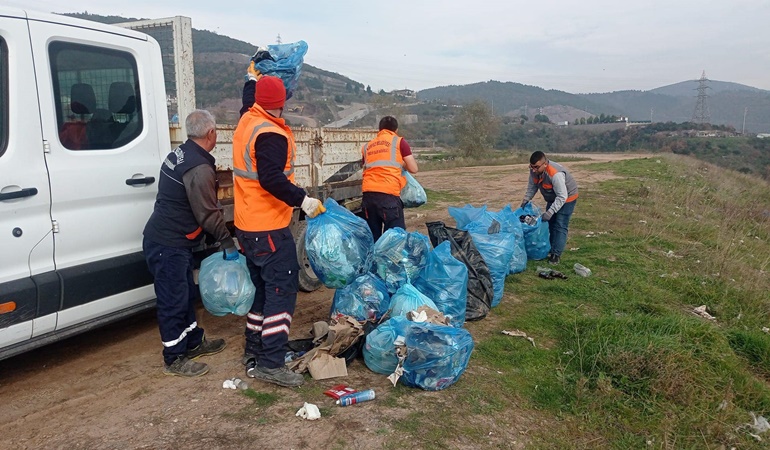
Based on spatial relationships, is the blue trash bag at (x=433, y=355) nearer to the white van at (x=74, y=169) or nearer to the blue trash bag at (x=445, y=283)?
the blue trash bag at (x=445, y=283)

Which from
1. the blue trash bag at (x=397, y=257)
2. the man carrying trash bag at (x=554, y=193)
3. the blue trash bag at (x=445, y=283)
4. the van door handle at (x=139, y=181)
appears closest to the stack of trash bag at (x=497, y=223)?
the man carrying trash bag at (x=554, y=193)

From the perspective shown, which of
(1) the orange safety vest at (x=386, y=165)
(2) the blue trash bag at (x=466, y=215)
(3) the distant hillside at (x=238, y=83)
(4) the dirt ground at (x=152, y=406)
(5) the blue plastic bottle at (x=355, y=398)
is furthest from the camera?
(3) the distant hillside at (x=238, y=83)

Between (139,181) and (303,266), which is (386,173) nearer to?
(303,266)

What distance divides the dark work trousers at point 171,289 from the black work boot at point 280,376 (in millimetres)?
543

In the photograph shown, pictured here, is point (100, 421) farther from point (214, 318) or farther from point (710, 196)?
point (710, 196)

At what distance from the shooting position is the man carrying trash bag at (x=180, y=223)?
10.5 ft

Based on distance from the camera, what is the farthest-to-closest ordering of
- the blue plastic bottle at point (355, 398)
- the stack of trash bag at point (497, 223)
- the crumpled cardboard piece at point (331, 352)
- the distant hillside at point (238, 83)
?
the distant hillside at point (238, 83) → the stack of trash bag at point (497, 223) → the crumpled cardboard piece at point (331, 352) → the blue plastic bottle at point (355, 398)

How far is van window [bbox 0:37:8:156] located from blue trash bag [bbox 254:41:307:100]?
5.10 ft

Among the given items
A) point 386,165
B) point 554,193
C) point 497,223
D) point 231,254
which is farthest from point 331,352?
point 554,193

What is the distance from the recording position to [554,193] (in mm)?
6199

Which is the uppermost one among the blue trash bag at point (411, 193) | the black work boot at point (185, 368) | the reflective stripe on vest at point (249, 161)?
the reflective stripe on vest at point (249, 161)

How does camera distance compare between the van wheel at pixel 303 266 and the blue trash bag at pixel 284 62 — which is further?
the van wheel at pixel 303 266

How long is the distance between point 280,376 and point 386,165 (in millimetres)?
2348

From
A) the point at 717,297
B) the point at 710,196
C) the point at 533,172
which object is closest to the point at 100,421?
the point at 533,172
